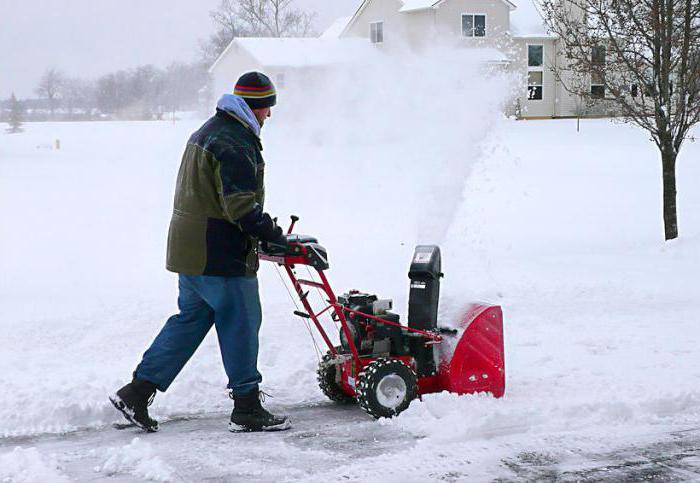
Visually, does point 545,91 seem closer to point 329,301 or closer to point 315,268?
point 329,301

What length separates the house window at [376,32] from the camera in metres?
36.2

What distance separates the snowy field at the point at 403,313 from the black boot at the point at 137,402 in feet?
0.26

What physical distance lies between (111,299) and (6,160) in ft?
72.3

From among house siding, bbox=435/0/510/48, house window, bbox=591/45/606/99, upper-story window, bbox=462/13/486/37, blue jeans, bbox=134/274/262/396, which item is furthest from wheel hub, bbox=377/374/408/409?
upper-story window, bbox=462/13/486/37

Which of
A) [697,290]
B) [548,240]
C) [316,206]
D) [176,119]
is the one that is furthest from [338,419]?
[176,119]

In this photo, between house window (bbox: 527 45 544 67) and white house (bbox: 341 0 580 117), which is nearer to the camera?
white house (bbox: 341 0 580 117)

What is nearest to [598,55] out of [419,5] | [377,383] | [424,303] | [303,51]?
[424,303]

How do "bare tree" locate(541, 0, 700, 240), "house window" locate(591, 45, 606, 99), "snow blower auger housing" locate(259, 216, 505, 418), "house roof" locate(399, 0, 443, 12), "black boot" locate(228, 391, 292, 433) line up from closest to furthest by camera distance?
"black boot" locate(228, 391, 292, 433)
"snow blower auger housing" locate(259, 216, 505, 418)
"bare tree" locate(541, 0, 700, 240)
"house window" locate(591, 45, 606, 99)
"house roof" locate(399, 0, 443, 12)

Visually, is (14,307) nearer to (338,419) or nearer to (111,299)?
(111,299)

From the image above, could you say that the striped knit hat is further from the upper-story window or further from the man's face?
Result: the upper-story window

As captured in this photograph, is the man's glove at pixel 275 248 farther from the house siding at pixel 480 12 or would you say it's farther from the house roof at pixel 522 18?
the house roof at pixel 522 18

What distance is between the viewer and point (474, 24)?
34.4m

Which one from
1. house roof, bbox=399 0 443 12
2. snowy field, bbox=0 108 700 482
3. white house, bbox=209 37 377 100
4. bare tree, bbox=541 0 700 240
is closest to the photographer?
snowy field, bbox=0 108 700 482

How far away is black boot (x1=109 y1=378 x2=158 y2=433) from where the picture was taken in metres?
4.86
